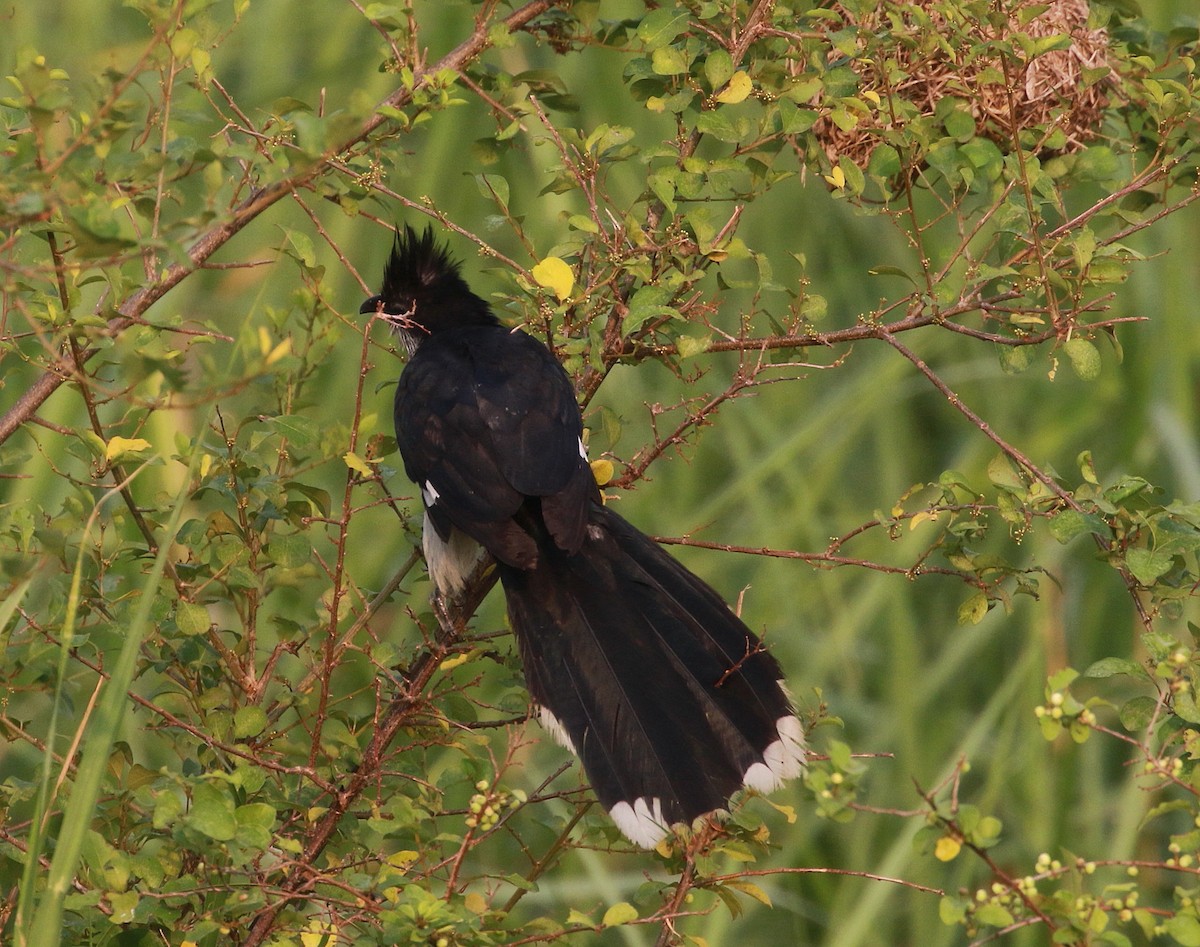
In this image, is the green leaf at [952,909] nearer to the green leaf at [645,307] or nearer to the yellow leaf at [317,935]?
the yellow leaf at [317,935]

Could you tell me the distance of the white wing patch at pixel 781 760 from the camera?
2.75m

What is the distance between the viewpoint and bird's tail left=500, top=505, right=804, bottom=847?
8.80ft

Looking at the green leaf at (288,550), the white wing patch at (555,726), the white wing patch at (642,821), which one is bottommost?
the white wing patch at (642,821)

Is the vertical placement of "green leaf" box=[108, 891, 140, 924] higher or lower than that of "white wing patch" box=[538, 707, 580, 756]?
lower

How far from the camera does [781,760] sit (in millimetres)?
2793

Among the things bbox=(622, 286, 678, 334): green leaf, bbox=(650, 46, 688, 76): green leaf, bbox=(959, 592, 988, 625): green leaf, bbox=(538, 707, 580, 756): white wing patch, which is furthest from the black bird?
bbox=(650, 46, 688, 76): green leaf

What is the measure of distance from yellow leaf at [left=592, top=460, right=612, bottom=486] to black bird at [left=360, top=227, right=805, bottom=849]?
2cm

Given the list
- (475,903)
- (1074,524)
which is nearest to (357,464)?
(475,903)

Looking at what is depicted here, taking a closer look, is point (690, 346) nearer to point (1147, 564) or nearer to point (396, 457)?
point (1147, 564)

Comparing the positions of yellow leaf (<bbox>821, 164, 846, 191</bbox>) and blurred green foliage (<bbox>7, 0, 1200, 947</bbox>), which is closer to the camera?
blurred green foliage (<bbox>7, 0, 1200, 947</bbox>)

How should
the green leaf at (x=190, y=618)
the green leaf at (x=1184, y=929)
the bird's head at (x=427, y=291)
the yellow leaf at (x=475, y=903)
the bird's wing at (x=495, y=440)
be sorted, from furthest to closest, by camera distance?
the bird's head at (x=427, y=291) < the bird's wing at (x=495, y=440) < the green leaf at (x=190, y=618) < the yellow leaf at (x=475, y=903) < the green leaf at (x=1184, y=929)

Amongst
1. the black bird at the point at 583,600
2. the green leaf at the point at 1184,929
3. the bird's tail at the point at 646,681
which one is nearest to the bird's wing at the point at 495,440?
the black bird at the point at 583,600

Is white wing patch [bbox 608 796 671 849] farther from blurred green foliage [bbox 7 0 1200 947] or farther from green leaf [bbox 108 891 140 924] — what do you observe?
green leaf [bbox 108 891 140 924]

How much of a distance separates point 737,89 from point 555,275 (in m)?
0.45
